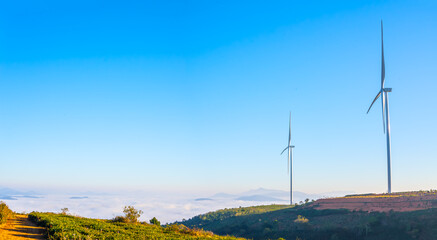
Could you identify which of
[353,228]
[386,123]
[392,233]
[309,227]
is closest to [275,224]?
[309,227]

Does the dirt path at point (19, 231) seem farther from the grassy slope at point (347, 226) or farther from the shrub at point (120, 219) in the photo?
the grassy slope at point (347, 226)

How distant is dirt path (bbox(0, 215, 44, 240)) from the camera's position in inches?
1218

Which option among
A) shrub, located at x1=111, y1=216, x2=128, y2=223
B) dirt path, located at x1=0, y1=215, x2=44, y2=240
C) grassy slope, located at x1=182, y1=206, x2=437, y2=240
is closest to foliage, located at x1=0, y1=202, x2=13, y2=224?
dirt path, located at x1=0, y1=215, x2=44, y2=240

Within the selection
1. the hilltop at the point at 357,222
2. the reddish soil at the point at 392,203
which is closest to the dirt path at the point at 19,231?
the hilltop at the point at 357,222

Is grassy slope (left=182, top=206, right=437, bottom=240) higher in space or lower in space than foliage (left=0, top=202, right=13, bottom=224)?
lower

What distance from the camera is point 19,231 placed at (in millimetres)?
33656

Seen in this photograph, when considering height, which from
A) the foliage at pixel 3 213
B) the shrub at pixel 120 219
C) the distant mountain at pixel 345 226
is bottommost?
the distant mountain at pixel 345 226

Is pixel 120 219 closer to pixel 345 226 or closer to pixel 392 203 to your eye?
pixel 345 226

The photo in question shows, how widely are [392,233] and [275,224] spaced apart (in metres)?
25.3

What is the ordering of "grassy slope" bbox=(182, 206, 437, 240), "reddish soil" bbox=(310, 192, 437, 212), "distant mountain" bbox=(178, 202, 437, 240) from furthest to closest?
1. "reddish soil" bbox=(310, 192, 437, 212)
2. "distant mountain" bbox=(178, 202, 437, 240)
3. "grassy slope" bbox=(182, 206, 437, 240)

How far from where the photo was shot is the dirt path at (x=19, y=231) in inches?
1218

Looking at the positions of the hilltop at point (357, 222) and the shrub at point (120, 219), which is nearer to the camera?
the shrub at point (120, 219)

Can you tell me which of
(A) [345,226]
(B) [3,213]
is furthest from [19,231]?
(A) [345,226]

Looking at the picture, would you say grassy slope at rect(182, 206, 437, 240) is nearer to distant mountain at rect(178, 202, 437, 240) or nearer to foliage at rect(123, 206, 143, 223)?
distant mountain at rect(178, 202, 437, 240)
